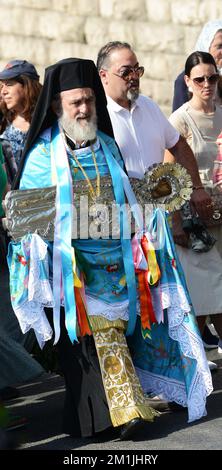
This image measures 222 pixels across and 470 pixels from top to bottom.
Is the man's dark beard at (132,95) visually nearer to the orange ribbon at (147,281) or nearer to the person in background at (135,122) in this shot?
the person in background at (135,122)

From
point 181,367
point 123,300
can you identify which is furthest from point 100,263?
point 181,367

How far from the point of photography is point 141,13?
A: 1636 cm

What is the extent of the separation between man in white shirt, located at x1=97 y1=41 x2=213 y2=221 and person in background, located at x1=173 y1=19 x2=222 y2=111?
52.9 inches

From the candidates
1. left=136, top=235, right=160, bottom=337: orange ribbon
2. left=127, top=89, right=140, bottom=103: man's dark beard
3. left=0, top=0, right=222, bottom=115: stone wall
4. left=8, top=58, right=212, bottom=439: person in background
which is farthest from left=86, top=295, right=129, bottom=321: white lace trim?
left=0, top=0, right=222, bottom=115: stone wall

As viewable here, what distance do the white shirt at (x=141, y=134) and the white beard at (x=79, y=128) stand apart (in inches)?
26.5

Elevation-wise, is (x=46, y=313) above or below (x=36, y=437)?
above

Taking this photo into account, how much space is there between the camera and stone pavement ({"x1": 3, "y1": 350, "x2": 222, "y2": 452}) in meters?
6.86

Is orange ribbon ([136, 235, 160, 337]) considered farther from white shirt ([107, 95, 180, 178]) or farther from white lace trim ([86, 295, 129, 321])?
white shirt ([107, 95, 180, 178])

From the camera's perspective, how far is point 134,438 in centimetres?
700

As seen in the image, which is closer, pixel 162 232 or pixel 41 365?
pixel 162 232

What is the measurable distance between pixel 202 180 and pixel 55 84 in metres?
1.85

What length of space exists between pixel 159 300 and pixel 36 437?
0.96 meters

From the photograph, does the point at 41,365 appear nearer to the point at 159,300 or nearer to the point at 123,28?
the point at 159,300

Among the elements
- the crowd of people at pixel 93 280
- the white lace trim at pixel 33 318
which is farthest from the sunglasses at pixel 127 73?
the white lace trim at pixel 33 318
